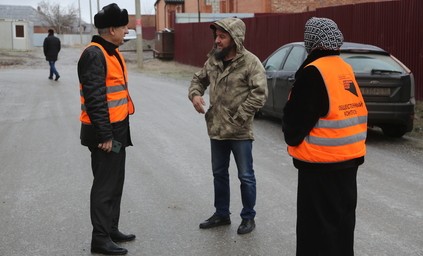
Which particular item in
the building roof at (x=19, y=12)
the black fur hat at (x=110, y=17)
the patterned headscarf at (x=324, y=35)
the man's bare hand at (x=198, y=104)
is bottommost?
the man's bare hand at (x=198, y=104)

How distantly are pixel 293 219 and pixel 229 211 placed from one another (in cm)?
62

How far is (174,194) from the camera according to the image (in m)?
5.84

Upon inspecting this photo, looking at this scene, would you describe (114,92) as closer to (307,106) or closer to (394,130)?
(307,106)

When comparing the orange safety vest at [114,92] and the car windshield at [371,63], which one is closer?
the orange safety vest at [114,92]

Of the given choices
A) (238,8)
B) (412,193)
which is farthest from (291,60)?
(238,8)

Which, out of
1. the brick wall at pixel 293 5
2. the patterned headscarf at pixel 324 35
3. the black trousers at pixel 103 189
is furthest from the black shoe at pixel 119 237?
the brick wall at pixel 293 5

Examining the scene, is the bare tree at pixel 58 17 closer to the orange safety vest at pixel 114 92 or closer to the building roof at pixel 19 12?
the building roof at pixel 19 12

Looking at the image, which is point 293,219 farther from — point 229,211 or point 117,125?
point 117,125

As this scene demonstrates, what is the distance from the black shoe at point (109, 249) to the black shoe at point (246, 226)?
1018 millimetres

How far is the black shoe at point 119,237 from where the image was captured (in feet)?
14.8

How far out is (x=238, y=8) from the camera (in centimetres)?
3656

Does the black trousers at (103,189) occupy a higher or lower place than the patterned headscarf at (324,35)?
lower

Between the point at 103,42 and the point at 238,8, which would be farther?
the point at 238,8

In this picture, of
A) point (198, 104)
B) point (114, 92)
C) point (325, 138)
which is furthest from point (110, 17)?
point (325, 138)
